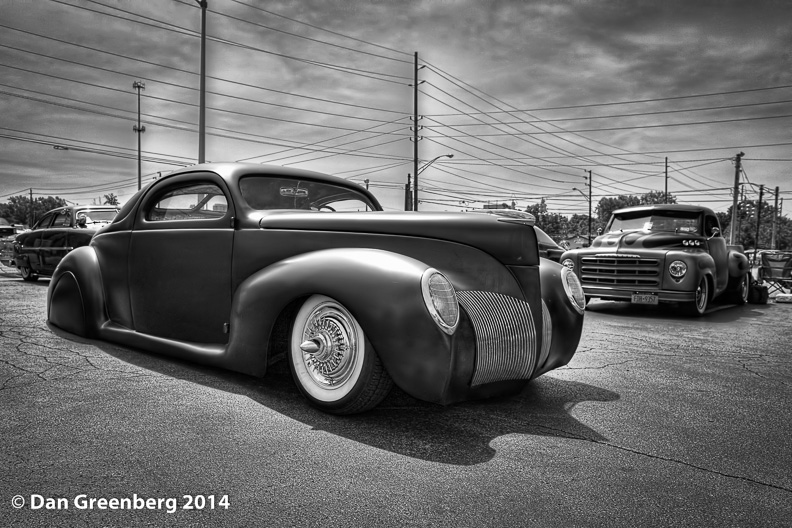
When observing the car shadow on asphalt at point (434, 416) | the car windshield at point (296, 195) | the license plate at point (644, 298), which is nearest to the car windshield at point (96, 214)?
the car windshield at point (296, 195)

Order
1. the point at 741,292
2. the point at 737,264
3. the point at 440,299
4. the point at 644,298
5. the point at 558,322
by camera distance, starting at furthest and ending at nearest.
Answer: the point at 741,292, the point at 737,264, the point at 644,298, the point at 558,322, the point at 440,299

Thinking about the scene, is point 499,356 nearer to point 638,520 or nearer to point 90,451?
point 638,520

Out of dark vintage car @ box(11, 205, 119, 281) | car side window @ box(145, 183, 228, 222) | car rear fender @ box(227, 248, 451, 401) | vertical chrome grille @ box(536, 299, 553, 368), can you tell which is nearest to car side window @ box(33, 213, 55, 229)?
dark vintage car @ box(11, 205, 119, 281)

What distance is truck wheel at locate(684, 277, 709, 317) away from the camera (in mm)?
8578

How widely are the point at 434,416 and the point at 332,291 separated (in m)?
0.89

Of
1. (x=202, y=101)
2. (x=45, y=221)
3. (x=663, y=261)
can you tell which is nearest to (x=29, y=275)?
(x=45, y=221)

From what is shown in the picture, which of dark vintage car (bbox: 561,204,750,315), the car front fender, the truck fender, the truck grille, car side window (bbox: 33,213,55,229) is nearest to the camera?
the car front fender

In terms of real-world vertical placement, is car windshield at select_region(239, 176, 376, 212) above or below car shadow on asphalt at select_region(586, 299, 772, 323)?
above

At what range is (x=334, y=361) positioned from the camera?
3.03 meters

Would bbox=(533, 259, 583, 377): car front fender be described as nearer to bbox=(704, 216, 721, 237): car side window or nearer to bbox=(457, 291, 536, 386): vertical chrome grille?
bbox=(457, 291, 536, 386): vertical chrome grille

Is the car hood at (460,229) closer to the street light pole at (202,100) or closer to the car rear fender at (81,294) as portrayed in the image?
the car rear fender at (81,294)

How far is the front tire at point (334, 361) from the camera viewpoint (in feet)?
9.46

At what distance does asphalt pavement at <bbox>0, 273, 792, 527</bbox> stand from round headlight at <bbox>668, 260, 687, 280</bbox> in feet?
14.8

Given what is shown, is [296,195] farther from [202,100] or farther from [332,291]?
[202,100]
